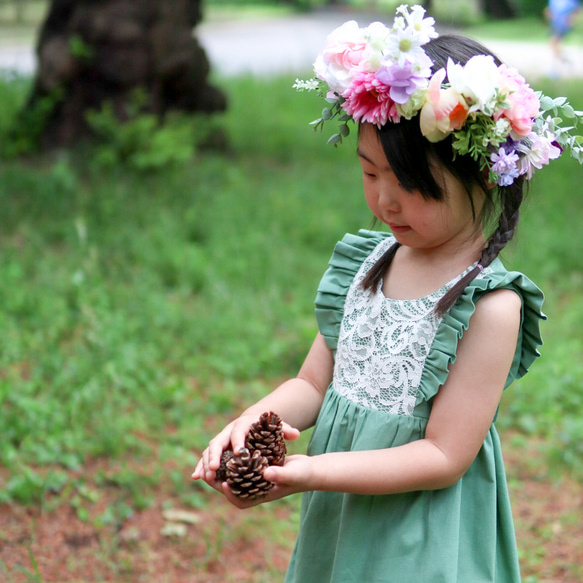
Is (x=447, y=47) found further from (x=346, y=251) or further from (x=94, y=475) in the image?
(x=94, y=475)

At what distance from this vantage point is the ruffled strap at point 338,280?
70.2 inches

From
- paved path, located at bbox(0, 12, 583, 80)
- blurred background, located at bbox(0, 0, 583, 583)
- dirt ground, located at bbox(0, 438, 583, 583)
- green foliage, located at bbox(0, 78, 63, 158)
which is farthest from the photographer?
paved path, located at bbox(0, 12, 583, 80)

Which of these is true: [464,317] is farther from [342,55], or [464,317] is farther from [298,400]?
[342,55]

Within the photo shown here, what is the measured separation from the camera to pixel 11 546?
2781 millimetres

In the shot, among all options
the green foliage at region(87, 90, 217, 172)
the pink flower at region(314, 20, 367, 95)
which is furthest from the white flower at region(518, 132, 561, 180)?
the green foliage at region(87, 90, 217, 172)

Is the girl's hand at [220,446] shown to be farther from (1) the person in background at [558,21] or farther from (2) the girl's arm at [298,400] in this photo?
(1) the person in background at [558,21]

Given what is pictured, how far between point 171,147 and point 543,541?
4.23 m

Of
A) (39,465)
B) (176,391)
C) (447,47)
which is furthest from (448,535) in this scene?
(176,391)

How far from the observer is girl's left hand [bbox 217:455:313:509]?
1.43 m

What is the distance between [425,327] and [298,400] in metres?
0.36

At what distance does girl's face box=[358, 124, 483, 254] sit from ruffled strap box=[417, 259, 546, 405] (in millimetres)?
120

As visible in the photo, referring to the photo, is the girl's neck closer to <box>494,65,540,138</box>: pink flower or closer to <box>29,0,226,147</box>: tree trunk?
<box>494,65,540,138</box>: pink flower

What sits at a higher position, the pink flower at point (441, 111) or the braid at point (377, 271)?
the pink flower at point (441, 111)

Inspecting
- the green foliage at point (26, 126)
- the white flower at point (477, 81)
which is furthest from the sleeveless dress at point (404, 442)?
the green foliage at point (26, 126)
